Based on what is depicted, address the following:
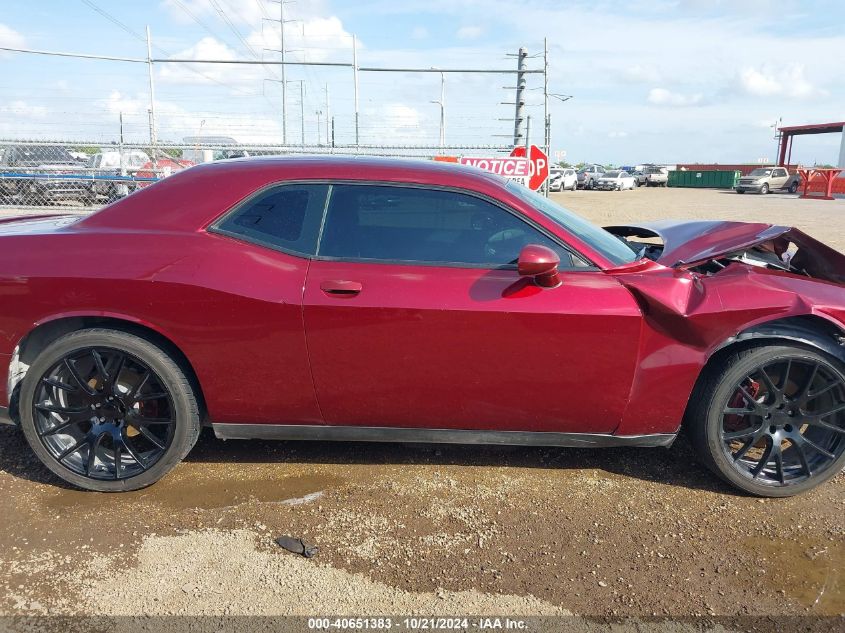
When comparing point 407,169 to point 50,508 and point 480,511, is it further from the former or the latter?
point 50,508

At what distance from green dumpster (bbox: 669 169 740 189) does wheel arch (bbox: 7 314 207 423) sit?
161ft

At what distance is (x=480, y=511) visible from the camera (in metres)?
2.84

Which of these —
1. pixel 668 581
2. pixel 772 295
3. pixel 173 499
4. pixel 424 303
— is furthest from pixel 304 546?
pixel 772 295

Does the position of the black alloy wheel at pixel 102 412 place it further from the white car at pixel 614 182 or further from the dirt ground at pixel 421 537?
the white car at pixel 614 182

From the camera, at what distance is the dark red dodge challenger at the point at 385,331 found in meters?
2.74

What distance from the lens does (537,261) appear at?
2578 millimetres

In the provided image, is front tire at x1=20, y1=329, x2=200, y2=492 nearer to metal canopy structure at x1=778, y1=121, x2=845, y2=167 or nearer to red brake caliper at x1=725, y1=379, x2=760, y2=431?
red brake caliper at x1=725, y1=379, x2=760, y2=431

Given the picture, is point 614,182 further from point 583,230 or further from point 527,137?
point 583,230

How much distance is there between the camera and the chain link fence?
8383 millimetres

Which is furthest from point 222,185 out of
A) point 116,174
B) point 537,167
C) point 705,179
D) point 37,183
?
point 705,179

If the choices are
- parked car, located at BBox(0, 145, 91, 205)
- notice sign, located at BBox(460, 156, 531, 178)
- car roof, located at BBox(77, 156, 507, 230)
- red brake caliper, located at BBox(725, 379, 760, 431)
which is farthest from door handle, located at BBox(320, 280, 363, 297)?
parked car, located at BBox(0, 145, 91, 205)

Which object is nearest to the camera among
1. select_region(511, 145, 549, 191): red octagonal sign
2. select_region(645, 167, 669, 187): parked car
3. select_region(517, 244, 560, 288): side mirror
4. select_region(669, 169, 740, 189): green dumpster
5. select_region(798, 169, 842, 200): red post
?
select_region(517, 244, 560, 288): side mirror

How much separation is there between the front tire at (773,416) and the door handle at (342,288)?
169 cm

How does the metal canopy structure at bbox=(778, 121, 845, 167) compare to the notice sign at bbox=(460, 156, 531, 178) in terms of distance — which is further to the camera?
the metal canopy structure at bbox=(778, 121, 845, 167)
